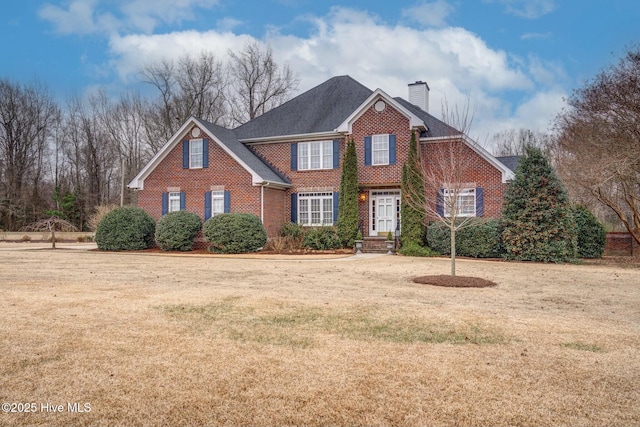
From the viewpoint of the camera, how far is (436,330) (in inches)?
232

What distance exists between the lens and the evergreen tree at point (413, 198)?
63.7 ft

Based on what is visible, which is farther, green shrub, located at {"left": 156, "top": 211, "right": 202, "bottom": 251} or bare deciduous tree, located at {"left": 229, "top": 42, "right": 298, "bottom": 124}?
bare deciduous tree, located at {"left": 229, "top": 42, "right": 298, "bottom": 124}

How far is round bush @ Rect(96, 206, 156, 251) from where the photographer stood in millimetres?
20828

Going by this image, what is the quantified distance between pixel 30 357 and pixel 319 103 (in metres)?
22.0

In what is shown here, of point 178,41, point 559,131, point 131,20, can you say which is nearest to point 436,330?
point 131,20

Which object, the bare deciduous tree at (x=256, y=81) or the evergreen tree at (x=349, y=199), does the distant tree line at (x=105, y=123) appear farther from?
the evergreen tree at (x=349, y=199)

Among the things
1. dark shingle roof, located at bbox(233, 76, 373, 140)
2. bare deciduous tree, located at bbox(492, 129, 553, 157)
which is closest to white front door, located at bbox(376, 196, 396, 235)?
dark shingle roof, located at bbox(233, 76, 373, 140)

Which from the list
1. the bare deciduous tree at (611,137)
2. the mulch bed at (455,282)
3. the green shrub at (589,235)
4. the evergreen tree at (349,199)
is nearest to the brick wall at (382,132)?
the evergreen tree at (349,199)

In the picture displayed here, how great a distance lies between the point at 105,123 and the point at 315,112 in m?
29.9

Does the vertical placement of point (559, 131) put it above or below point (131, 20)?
below

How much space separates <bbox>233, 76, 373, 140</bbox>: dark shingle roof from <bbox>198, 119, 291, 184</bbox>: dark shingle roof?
44.0 inches

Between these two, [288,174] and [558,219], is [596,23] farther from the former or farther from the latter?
[288,174]

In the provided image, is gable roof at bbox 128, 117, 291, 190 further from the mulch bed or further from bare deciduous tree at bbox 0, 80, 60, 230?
bare deciduous tree at bbox 0, 80, 60, 230

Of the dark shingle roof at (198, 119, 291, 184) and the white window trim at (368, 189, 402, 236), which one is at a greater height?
the dark shingle roof at (198, 119, 291, 184)
